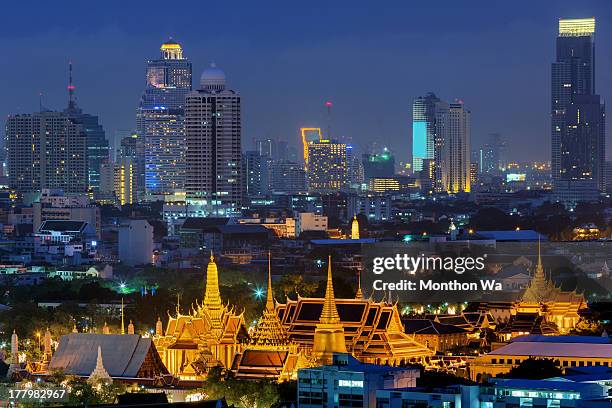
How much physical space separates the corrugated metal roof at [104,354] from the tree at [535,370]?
902 cm

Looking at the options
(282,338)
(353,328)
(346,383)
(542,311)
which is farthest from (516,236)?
(346,383)

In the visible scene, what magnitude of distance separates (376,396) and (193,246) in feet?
293

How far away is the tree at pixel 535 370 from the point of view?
179ft

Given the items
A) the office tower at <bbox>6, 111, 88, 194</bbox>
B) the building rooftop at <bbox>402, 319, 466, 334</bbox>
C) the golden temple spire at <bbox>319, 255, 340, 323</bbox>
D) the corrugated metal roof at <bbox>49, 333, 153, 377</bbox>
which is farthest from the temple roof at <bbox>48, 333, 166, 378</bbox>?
the office tower at <bbox>6, 111, 88, 194</bbox>

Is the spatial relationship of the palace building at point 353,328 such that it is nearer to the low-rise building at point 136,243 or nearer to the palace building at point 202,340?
the palace building at point 202,340

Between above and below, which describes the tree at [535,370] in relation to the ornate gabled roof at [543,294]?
below

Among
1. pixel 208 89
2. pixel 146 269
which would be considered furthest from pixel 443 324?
pixel 208 89

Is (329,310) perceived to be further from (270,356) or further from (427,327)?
(427,327)

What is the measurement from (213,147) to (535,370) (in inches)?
4246

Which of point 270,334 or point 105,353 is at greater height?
point 270,334

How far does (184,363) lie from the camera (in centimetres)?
6091

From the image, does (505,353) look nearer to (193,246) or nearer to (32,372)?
(32,372)

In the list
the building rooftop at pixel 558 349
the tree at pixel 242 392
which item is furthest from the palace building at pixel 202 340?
the building rooftop at pixel 558 349

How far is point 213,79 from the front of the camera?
6324 inches
